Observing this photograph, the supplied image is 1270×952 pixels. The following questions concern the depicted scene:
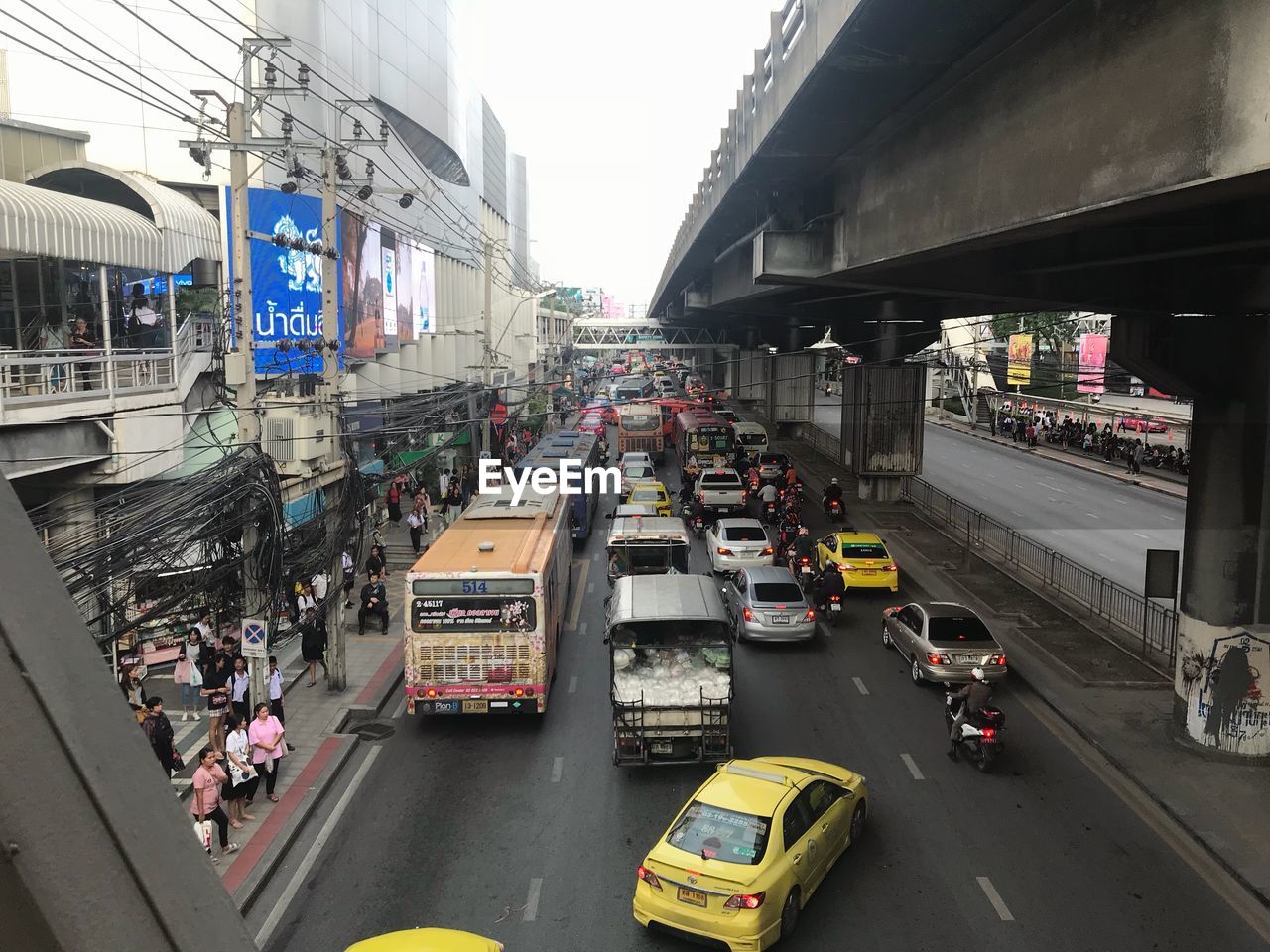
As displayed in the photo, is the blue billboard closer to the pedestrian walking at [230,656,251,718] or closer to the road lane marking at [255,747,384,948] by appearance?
the pedestrian walking at [230,656,251,718]

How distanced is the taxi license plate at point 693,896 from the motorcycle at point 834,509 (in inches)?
1077

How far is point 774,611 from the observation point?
2158 centimetres

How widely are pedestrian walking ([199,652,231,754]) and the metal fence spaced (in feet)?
50.1

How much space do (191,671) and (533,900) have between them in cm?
917

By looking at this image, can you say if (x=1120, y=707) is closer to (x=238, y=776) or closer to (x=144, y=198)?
(x=238, y=776)

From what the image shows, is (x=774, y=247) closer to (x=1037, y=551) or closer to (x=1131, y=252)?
(x=1131, y=252)

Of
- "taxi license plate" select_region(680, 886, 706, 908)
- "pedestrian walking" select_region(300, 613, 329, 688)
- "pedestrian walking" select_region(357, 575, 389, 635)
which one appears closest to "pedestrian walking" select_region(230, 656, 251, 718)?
"pedestrian walking" select_region(300, 613, 329, 688)

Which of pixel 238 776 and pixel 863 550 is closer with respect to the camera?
pixel 238 776

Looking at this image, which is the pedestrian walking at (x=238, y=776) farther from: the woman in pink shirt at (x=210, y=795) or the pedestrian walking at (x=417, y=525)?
the pedestrian walking at (x=417, y=525)

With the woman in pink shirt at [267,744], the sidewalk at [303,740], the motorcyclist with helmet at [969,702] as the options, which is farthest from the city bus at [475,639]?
the motorcyclist with helmet at [969,702]

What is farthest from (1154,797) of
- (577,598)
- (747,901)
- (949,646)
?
(577,598)

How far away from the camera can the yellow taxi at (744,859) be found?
980 centimetres

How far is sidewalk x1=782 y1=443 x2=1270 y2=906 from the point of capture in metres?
12.6

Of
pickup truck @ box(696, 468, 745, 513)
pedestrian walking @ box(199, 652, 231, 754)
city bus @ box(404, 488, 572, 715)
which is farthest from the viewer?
pickup truck @ box(696, 468, 745, 513)
